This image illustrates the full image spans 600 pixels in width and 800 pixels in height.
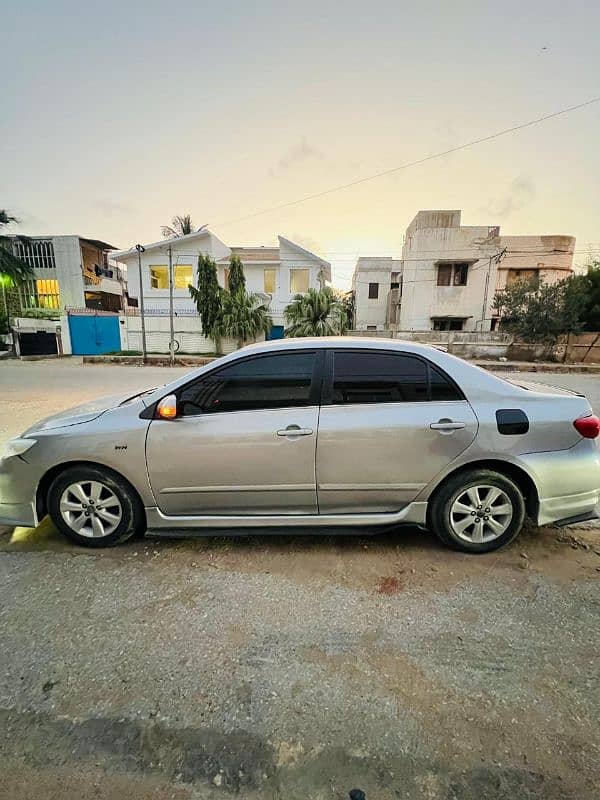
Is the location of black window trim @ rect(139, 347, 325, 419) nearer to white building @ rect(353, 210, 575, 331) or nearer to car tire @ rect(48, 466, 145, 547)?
car tire @ rect(48, 466, 145, 547)

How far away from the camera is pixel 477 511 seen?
8.80 ft

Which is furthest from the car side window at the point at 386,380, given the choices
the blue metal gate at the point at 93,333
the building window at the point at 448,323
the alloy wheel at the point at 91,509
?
the building window at the point at 448,323

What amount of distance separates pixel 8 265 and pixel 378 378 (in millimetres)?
35441

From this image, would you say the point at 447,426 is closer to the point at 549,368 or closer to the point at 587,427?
the point at 587,427

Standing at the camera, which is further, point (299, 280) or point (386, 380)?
point (299, 280)

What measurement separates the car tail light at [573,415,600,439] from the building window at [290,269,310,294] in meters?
22.8

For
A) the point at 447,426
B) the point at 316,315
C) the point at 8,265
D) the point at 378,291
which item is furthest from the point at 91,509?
the point at 8,265

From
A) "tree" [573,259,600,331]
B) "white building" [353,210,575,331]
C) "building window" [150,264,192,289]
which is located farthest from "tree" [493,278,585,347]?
"building window" [150,264,192,289]

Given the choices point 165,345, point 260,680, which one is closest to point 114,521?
point 260,680

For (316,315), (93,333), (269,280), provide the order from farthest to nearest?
1. (269,280)
2. (93,333)
3. (316,315)

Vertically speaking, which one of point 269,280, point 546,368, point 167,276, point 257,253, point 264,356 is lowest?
point 546,368

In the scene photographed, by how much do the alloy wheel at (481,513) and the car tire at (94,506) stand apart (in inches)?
91.5

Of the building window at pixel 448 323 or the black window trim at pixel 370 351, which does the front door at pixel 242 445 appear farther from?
the building window at pixel 448 323

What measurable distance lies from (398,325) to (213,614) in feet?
92.1
